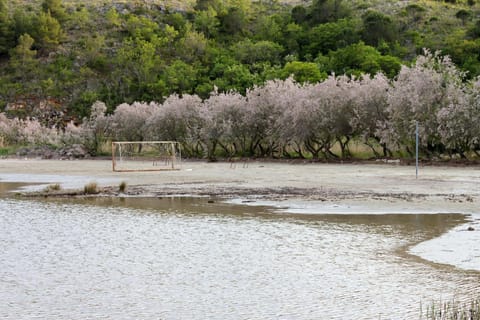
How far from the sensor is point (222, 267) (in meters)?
15.5

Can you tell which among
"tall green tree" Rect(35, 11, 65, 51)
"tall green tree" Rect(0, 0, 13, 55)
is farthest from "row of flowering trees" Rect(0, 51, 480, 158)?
"tall green tree" Rect(0, 0, 13, 55)

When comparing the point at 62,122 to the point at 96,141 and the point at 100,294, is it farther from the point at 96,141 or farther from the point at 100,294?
the point at 100,294

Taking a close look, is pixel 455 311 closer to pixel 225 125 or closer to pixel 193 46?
pixel 225 125

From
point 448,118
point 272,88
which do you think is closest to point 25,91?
point 272,88

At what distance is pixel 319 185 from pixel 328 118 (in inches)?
819

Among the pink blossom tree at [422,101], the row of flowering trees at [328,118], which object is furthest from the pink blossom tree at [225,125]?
the pink blossom tree at [422,101]

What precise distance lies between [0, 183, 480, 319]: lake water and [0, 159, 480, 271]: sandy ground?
128 centimetres

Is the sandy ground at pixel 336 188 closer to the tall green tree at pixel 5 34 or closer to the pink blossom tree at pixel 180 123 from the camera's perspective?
the pink blossom tree at pixel 180 123

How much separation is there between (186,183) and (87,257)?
2058 cm

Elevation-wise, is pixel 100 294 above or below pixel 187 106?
below

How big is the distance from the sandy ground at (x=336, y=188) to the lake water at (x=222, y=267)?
128 centimetres

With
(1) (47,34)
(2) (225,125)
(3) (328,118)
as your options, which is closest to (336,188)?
(3) (328,118)

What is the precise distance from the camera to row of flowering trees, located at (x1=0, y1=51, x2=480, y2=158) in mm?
48750

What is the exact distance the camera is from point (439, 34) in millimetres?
109000
